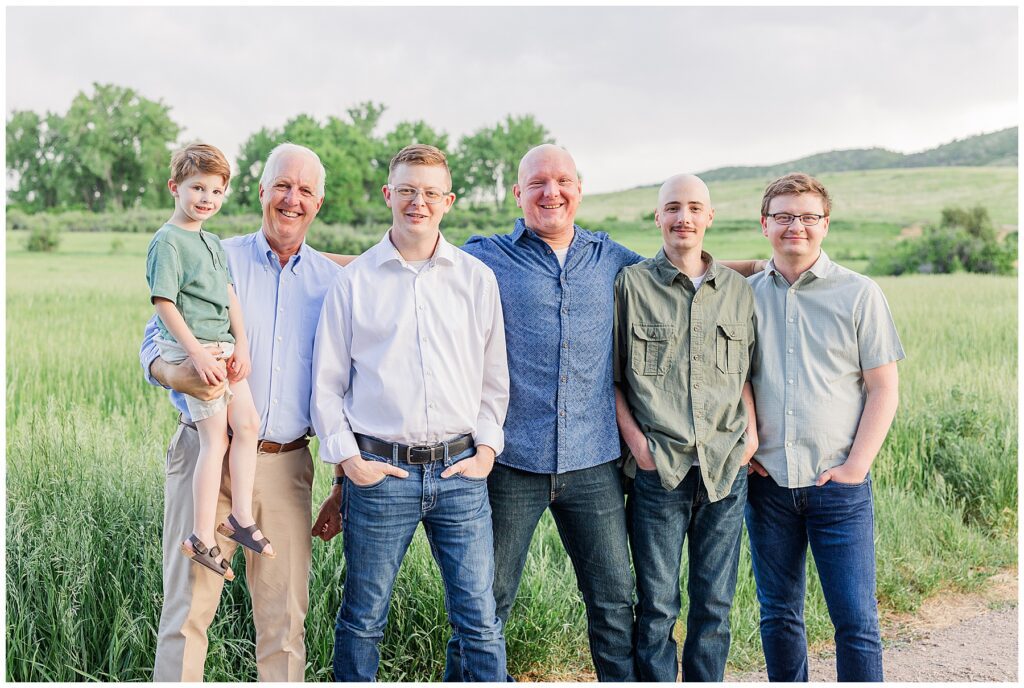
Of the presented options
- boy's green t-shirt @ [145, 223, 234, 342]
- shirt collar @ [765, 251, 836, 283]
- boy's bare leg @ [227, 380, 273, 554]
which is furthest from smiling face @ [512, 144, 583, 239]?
boy's bare leg @ [227, 380, 273, 554]

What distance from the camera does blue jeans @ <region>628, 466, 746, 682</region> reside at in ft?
11.3

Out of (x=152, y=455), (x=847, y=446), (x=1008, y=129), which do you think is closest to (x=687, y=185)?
(x=847, y=446)

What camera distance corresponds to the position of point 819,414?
11.3 feet

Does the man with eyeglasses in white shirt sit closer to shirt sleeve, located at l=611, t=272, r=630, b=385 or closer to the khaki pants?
the khaki pants

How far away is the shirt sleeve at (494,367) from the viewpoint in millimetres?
3279

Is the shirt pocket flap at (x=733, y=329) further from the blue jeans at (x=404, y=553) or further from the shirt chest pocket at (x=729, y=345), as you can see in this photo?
the blue jeans at (x=404, y=553)

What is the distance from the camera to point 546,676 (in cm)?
441

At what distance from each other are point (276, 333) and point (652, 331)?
4.90ft

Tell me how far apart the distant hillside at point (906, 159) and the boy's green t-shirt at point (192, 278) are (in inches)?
1336

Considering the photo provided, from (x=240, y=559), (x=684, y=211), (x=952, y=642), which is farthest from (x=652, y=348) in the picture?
(x=952, y=642)

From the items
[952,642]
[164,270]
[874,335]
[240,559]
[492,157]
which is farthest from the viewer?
[492,157]

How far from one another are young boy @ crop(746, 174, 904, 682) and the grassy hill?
24.7m

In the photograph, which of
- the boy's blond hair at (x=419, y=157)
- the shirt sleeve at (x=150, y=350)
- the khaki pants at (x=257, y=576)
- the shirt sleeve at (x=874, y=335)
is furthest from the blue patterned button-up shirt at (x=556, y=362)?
the shirt sleeve at (x=150, y=350)

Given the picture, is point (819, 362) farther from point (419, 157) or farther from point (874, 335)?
point (419, 157)
